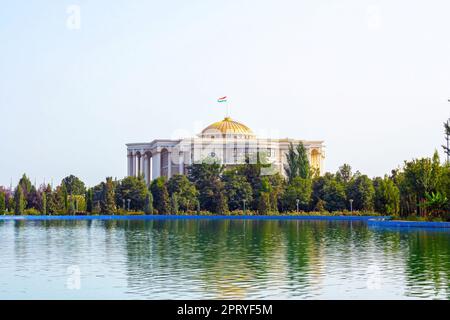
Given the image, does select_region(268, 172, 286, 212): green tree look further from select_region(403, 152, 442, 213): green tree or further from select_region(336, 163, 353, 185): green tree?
select_region(403, 152, 442, 213): green tree

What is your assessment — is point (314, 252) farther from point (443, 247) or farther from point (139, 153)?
point (139, 153)

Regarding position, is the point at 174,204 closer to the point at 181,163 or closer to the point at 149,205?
the point at 149,205

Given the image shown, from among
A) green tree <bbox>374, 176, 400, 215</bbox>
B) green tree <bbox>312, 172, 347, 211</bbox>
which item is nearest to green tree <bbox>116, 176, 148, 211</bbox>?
green tree <bbox>312, 172, 347, 211</bbox>

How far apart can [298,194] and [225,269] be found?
44.6 meters

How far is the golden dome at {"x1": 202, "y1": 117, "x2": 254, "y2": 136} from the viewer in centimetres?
8469

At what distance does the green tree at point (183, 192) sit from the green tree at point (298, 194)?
727cm

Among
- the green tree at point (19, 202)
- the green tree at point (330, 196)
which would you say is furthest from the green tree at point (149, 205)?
the green tree at point (330, 196)

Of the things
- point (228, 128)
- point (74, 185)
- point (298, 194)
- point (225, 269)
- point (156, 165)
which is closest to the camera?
point (225, 269)

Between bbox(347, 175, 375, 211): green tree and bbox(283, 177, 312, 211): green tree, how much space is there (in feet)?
10.6

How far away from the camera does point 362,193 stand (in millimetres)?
59375

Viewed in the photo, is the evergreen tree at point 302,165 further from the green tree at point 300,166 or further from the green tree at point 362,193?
the green tree at point 362,193

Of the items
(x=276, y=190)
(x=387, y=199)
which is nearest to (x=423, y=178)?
(x=387, y=199)

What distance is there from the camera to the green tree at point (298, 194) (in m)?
61.0
